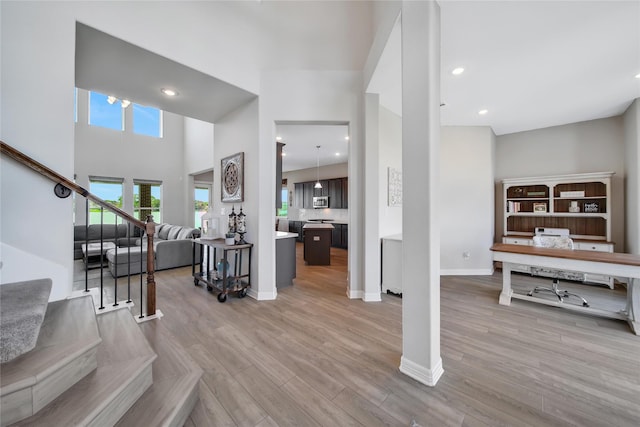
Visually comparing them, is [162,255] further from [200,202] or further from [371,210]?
[371,210]

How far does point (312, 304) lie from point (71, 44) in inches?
135

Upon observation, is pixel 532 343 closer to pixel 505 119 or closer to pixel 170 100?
pixel 505 119

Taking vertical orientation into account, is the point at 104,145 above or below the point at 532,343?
above

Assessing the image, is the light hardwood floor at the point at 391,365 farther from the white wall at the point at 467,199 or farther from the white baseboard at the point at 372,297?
the white wall at the point at 467,199

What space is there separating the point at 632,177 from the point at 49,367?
654 cm

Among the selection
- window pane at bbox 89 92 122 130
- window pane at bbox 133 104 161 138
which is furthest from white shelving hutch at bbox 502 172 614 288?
window pane at bbox 89 92 122 130

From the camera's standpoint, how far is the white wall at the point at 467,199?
447 cm

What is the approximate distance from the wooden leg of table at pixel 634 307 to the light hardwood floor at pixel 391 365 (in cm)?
10

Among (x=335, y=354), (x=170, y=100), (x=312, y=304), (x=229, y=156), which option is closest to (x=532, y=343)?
(x=335, y=354)

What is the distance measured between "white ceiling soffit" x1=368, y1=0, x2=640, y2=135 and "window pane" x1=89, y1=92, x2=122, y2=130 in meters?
7.59

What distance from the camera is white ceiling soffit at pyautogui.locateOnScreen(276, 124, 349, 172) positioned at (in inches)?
177

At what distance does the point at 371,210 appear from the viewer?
3162 mm

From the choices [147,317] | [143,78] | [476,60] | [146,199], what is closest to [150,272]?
[147,317]

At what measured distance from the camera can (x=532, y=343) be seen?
2.18m
